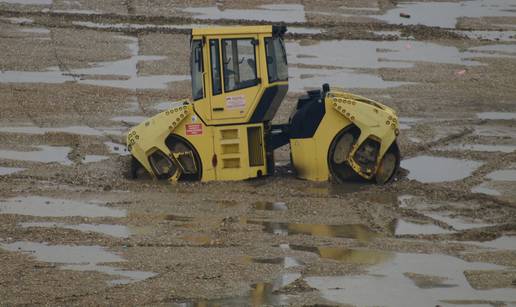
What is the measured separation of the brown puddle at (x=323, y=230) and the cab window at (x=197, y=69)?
328 cm

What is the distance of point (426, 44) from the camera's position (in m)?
33.3

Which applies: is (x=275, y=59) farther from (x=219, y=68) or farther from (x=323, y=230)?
(x=323, y=230)

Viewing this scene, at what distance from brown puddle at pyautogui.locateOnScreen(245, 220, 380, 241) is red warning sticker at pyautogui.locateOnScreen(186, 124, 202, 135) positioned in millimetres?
3020

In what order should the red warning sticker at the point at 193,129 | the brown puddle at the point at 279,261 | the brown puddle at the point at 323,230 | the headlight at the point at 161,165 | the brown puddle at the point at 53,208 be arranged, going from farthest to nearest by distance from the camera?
the headlight at the point at 161,165
the red warning sticker at the point at 193,129
the brown puddle at the point at 53,208
the brown puddle at the point at 323,230
the brown puddle at the point at 279,261

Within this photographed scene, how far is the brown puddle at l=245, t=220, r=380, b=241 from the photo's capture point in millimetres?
16719

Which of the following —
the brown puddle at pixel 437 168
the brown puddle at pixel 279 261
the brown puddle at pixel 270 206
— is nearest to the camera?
the brown puddle at pixel 279 261

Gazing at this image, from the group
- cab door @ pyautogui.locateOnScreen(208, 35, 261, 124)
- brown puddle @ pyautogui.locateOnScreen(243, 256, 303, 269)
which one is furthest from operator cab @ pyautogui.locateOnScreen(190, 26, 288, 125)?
brown puddle @ pyautogui.locateOnScreen(243, 256, 303, 269)

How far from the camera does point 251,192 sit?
1941 centimetres

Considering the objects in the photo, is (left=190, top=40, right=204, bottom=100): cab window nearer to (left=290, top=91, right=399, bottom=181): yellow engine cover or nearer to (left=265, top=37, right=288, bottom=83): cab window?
(left=265, top=37, right=288, bottom=83): cab window

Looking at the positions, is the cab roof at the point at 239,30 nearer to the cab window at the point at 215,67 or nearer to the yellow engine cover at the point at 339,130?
the cab window at the point at 215,67

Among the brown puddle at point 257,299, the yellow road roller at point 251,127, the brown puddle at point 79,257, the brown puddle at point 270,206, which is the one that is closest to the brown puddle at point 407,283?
the brown puddle at point 257,299

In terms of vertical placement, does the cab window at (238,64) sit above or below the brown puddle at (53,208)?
above

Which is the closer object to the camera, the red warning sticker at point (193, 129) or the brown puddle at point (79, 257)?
the brown puddle at point (79, 257)

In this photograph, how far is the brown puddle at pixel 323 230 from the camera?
54.9 feet
